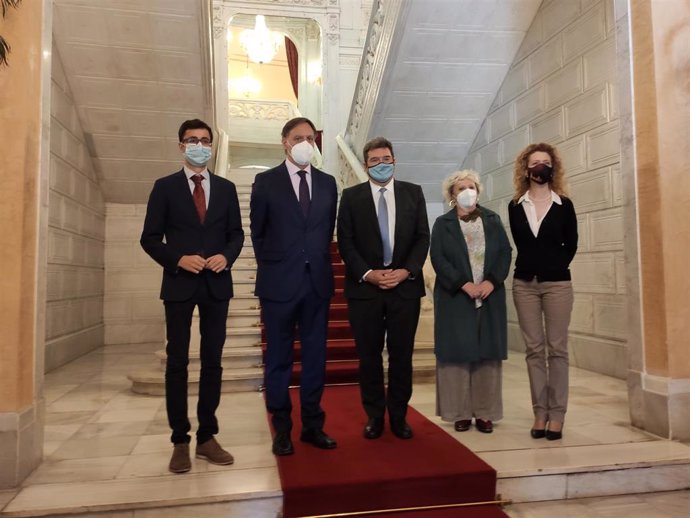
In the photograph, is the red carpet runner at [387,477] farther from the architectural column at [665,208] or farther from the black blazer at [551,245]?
the architectural column at [665,208]

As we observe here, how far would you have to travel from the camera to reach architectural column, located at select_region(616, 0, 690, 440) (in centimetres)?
304

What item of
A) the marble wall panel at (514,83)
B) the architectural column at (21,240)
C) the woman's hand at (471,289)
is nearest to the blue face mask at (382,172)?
the woman's hand at (471,289)

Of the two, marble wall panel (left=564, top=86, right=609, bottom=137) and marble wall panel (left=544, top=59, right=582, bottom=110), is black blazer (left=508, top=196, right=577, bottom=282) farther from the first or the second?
marble wall panel (left=544, top=59, right=582, bottom=110)

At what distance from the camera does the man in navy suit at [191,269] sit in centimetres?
253

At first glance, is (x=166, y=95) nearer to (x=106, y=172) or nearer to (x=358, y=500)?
(x=106, y=172)

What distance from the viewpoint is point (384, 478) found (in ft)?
7.65

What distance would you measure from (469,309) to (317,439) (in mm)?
1135

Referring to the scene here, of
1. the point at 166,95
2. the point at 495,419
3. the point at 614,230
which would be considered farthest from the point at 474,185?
the point at 166,95

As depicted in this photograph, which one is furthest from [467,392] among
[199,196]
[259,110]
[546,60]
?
[259,110]

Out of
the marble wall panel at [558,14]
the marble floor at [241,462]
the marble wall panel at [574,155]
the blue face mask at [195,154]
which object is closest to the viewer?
the marble floor at [241,462]

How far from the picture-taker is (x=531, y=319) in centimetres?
304

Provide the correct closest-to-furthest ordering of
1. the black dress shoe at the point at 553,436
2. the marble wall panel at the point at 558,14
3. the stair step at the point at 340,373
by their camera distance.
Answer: the black dress shoe at the point at 553,436 < the stair step at the point at 340,373 < the marble wall panel at the point at 558,14

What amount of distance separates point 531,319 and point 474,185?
845mm

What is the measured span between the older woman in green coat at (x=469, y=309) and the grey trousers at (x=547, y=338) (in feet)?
0.49
